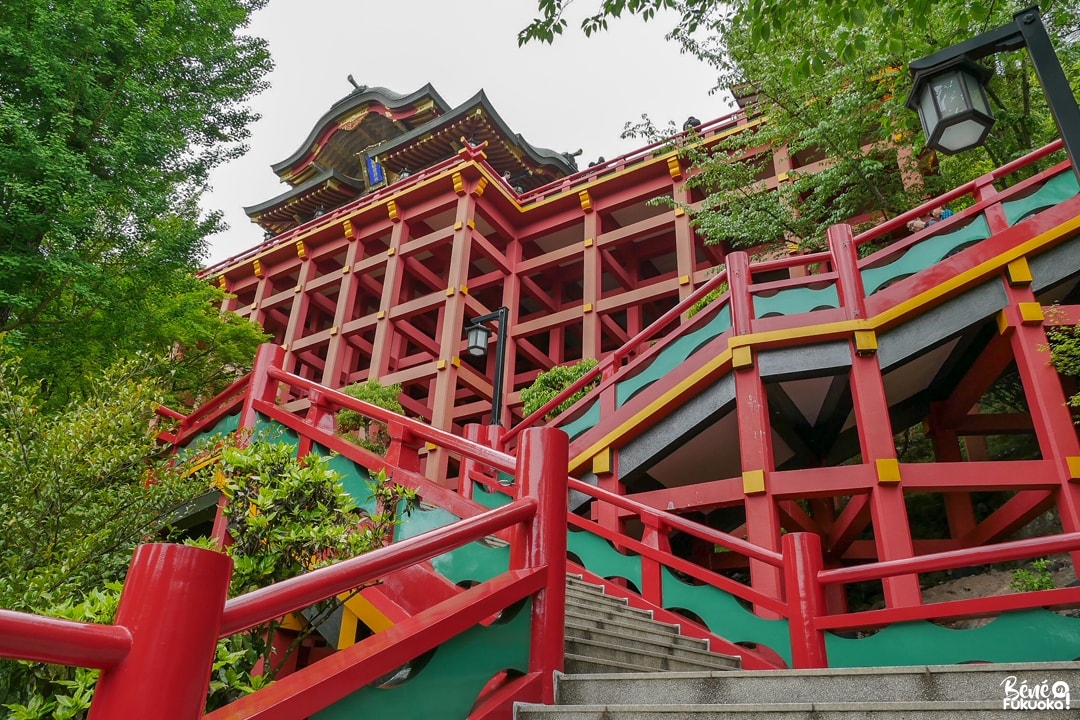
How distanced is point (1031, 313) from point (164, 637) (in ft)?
22.1

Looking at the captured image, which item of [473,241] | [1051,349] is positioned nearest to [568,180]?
[473,241]

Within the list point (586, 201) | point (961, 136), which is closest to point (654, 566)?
point (961, 136)

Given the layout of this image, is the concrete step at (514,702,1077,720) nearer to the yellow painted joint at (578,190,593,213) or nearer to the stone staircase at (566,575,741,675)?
the stone staircase at (566,575,741,675)

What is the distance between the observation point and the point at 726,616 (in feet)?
15.7

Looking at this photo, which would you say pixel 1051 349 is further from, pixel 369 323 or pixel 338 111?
pixel 338 111

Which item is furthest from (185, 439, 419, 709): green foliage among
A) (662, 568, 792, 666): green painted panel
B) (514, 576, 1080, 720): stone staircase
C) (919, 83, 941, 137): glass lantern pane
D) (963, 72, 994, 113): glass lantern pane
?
(963, 72, 994, 113): glass lantern pane

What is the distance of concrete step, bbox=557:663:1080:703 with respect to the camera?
2514 mm

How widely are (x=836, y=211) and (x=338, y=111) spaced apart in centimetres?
1729

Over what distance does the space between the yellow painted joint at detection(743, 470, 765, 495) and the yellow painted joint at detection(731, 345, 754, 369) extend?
3.43 feet

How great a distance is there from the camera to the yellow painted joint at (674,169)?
1438cm

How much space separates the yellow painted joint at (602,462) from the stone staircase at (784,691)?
3.28 meters

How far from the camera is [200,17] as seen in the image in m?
8.49

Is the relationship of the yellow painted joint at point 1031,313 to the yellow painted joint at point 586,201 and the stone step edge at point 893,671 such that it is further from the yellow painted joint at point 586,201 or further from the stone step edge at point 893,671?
the yellow painted joint at point 586,201

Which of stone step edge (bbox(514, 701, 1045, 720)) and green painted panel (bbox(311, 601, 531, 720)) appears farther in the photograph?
stone step edge (bbox(514, 701, 1045, 720))
